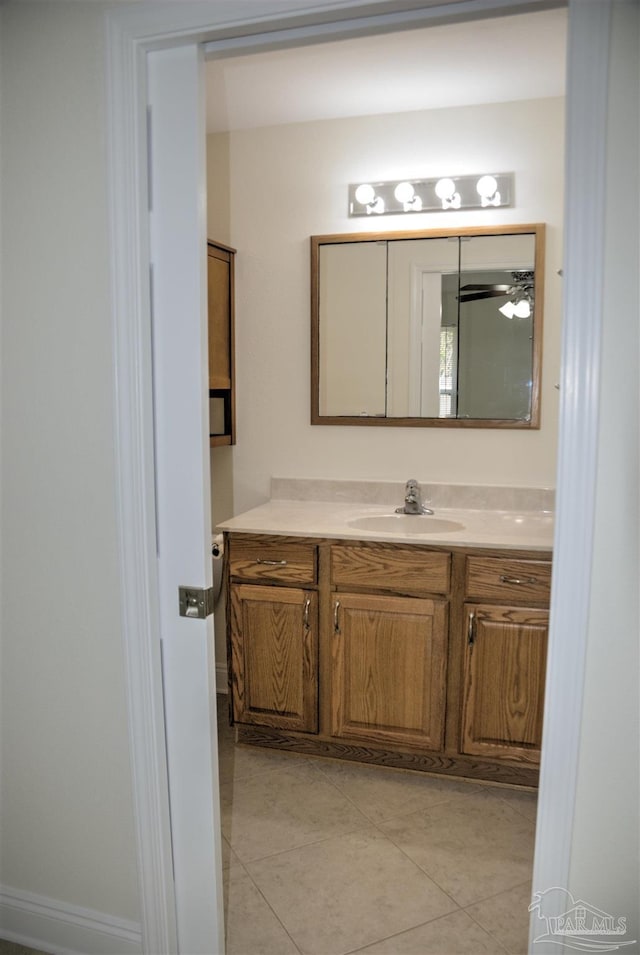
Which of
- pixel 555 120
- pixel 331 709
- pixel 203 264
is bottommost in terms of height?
pixel 331 709

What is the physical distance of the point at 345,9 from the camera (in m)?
1.38

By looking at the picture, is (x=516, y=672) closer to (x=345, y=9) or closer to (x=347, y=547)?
(x=347, y=547)

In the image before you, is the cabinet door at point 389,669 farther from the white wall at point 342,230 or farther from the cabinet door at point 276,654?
the white wall at point 342,230

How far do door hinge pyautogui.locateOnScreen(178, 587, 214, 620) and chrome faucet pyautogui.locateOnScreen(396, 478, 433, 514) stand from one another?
4.82ft

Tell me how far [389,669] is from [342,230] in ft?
5.72

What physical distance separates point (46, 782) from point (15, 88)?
1.59m

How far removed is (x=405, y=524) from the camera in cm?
292

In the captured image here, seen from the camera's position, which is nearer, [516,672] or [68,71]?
[68,71]

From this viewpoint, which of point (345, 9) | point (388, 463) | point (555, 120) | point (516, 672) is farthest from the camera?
point (388, 463)

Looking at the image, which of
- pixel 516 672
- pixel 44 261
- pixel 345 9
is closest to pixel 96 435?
pixel 44 261

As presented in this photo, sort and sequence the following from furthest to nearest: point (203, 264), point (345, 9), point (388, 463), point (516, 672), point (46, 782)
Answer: point (388, 463) → point (516, 672) → point (46, 782) → point (203, 264) → point (345, 9)

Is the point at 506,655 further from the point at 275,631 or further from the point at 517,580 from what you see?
the point at 275,631

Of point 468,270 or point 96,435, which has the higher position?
point 468,270

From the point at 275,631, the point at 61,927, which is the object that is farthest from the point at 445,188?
the point at 61,927
